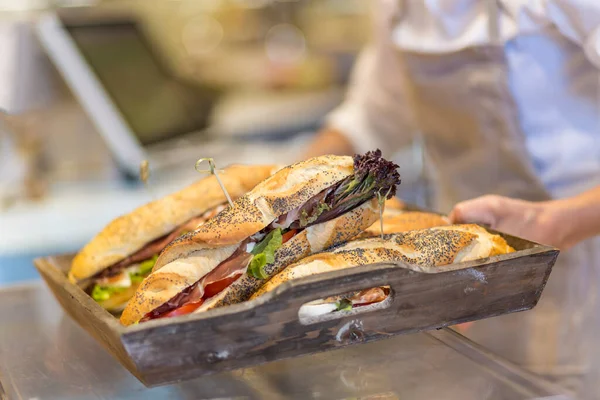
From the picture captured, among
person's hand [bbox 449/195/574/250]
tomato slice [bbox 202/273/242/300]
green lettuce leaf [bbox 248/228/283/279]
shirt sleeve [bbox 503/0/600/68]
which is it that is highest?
shirt sleeve [bbox 503/0/600/68]

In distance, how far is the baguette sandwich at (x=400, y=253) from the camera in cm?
98

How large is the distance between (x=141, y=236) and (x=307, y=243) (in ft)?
1.13

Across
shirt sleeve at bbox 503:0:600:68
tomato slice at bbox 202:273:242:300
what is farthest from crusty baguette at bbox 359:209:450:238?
shirt sleeve at bbox 503:0:600:68

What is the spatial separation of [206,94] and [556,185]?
94.5 inches

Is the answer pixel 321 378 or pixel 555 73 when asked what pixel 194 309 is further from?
pixel 555 73

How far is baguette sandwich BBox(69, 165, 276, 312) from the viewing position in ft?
4.09

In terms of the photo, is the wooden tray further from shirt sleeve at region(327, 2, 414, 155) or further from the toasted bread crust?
shirt sleeve at region(327, 2, 414, 155)

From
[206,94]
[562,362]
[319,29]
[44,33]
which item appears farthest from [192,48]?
[562,362]

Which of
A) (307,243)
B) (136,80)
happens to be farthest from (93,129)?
(307,243)

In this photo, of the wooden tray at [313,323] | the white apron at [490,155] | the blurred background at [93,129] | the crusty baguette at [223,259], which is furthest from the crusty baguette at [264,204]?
the blurred background at [93,129]

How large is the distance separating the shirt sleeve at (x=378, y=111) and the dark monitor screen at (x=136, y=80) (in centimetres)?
83

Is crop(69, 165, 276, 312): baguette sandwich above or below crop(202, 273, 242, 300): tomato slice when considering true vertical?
above

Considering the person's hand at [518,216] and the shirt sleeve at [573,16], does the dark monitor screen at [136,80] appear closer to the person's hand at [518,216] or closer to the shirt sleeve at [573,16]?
the shirt sleeve at [573,16]

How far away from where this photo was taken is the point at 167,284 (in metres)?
0.99
